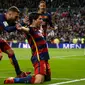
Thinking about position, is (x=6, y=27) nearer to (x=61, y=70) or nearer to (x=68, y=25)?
(x=61, y=70)

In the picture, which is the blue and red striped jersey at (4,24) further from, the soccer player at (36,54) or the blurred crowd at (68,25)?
the blurred crowd at (68,25)

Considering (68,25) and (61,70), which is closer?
(61,70)

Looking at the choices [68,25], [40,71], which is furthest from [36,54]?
[68,25]

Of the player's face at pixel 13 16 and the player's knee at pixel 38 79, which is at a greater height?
the player's face at pixel 13 16

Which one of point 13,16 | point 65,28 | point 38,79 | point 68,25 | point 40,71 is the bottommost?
point 65,28

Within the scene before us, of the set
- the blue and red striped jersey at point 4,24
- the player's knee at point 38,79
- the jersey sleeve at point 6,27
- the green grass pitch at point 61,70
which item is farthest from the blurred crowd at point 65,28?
the player's knee at point 38,79

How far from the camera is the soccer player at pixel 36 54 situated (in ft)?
33.6

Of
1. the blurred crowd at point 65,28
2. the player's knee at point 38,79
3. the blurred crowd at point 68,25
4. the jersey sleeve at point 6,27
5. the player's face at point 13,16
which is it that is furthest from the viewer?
the blurred crowd at point 68,25

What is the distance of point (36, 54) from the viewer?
10516 millimetres

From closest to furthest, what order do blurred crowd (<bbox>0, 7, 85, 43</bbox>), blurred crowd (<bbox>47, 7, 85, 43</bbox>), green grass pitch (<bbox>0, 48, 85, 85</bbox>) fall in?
green grass pitch (<bbox>0, 48, 85, 85</bbox>)
blurred crowd (<bbox>0, 7, 85, 43</bbox>)
blurred crowd (<bbox>47, 7, 85, 43</bbox>)

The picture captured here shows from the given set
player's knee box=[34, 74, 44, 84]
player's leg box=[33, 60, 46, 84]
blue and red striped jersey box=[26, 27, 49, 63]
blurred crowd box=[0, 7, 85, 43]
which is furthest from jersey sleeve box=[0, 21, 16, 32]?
blurred crowd box=[0, 7, 85, 43]

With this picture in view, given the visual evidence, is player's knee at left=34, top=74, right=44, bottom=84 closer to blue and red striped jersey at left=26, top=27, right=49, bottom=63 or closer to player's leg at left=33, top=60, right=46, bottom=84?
player's leg at left=33, top=60, right=46, bottom=84

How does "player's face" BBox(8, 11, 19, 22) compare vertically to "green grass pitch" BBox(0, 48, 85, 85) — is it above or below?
above

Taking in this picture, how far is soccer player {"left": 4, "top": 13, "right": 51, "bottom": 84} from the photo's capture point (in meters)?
10.2
